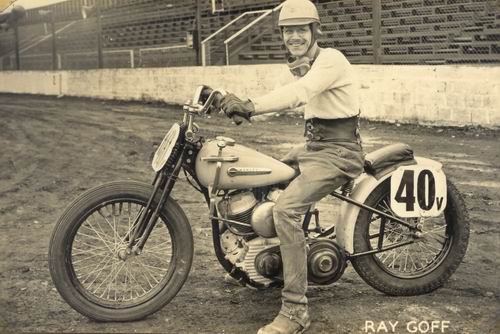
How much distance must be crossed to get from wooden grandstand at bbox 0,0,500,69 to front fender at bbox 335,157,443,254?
9080 mm

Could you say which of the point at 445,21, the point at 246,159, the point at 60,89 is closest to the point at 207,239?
the point at 246,159

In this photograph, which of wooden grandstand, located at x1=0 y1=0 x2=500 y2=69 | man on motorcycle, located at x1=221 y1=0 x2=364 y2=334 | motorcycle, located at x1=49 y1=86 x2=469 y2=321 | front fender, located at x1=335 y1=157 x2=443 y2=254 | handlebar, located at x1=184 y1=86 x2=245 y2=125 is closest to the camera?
handlebar, located at x1=184 y1=86 x2=245 y2=125

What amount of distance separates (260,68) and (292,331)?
13164 mm

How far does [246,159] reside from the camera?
12.9 feet

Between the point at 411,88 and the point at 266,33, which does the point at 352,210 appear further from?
the point at 266,33

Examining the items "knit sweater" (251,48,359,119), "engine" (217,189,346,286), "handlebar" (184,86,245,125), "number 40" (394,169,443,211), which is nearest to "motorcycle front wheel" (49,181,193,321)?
"engine" (217,189,346,286)

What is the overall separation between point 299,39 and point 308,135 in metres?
0.58

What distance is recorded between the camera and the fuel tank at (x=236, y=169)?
12.8ft

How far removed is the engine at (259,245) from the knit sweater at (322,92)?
563 millimetres

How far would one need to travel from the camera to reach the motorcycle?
12.8 ft

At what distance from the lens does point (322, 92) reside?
158 inches

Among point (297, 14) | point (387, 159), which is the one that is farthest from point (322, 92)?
point (387, 159)

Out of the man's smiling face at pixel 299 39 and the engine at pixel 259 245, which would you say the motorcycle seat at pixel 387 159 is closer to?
the engine at pixel 259 245

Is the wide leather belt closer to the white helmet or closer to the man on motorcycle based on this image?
the man on motorcycle
